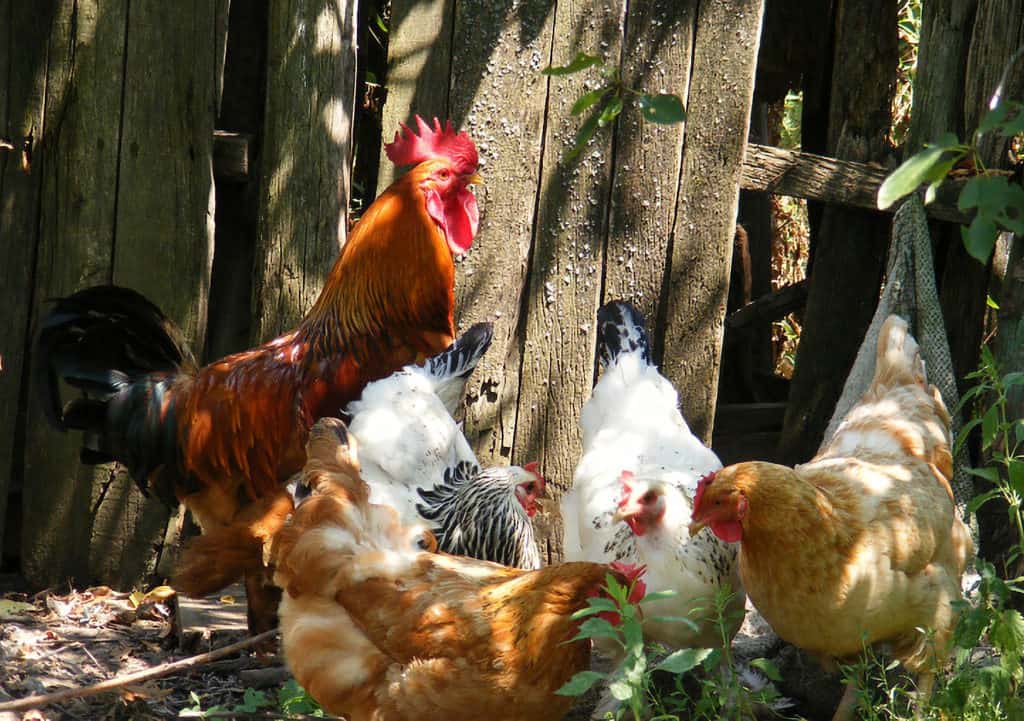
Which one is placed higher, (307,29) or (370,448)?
(307,29)

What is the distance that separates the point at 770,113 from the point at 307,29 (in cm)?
384

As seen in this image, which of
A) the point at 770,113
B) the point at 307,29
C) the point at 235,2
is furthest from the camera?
the point at 770,113

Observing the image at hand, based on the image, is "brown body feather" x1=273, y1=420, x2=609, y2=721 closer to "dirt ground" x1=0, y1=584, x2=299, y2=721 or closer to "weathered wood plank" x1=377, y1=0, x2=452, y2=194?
"dirt ground" x1=0, y1=584, x2=299, y2=721

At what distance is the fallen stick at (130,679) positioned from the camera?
157 inches

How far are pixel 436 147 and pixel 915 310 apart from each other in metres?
2.20

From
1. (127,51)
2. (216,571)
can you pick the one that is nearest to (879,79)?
(127,51)

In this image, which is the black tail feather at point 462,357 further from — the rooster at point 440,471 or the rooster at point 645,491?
the rooster at point 645,491

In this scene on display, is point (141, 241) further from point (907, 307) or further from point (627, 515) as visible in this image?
point (907, 307)

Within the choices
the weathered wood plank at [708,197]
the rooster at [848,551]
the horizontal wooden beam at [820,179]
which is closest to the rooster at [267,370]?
the weathered wood plank at [708,197]

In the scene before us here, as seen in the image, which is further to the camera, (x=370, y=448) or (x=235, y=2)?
(x=235, y=2)

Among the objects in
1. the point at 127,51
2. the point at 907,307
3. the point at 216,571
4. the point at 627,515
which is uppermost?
the point at 127,51

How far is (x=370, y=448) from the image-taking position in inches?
170

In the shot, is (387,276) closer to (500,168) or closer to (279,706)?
(500,168)

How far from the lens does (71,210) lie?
15.9 feet
